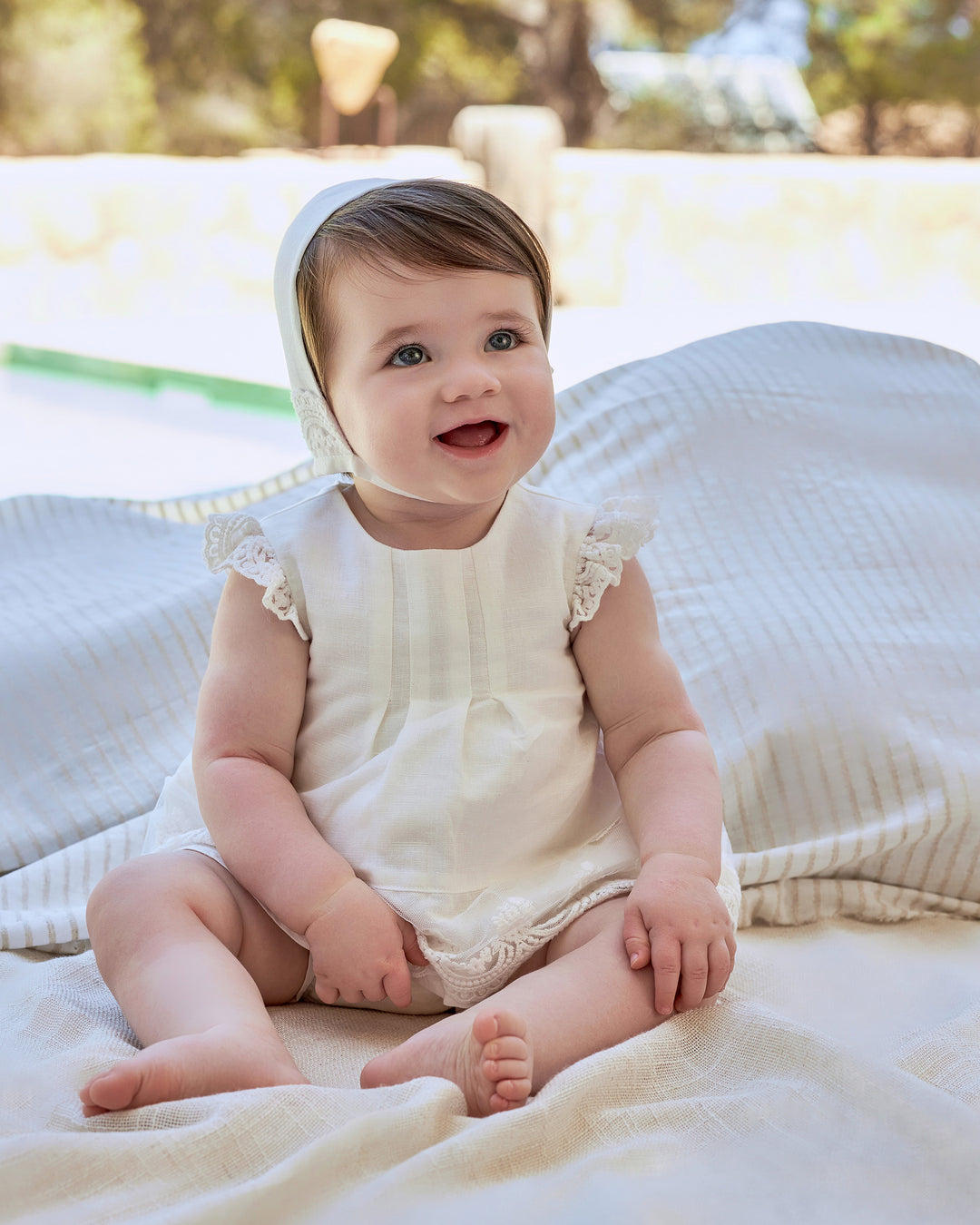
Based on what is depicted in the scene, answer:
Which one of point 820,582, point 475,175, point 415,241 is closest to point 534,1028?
point 415,241

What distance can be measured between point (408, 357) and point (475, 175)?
274 inches

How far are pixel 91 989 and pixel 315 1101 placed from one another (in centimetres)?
30

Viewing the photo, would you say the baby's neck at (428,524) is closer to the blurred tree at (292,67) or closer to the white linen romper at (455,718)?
the white linen romper at (455,718)

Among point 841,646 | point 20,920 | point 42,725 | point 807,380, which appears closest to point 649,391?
point 807,380

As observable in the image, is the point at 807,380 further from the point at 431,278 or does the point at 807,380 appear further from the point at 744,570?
the point at 431,278

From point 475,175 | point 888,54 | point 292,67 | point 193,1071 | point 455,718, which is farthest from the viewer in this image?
point 888,54

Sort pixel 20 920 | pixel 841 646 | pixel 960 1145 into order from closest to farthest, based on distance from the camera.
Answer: pixel 960 1145, pixel 20 920, pixel 841 646

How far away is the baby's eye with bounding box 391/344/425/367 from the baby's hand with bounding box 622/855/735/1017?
41 cm

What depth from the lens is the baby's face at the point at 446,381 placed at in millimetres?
926

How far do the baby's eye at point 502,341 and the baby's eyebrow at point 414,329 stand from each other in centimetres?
1

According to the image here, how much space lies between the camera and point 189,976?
2.75ft

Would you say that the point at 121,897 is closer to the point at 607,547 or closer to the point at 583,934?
the point at 583,934

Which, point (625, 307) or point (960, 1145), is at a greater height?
point (960, 1145)

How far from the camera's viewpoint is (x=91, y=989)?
947 millimetres
